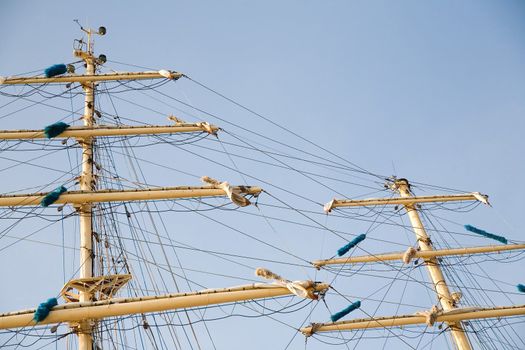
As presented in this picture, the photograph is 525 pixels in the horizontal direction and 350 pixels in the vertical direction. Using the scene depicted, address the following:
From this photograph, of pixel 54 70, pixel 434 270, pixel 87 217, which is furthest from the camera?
pixel 434 270

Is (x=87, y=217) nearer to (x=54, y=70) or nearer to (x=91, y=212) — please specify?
(x=91, y=212)

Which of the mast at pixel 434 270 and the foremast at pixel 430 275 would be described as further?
the mast at pixel 434 270

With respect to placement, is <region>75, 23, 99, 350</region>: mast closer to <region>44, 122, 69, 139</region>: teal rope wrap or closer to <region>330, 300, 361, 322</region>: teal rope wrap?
<region>44, 122, 69, 139</region>: teal rope wrap

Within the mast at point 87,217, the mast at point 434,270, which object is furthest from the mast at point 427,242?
the mast at point 87,217

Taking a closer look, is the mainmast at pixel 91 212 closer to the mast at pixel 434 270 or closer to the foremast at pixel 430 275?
the foremast at pixel 430 275

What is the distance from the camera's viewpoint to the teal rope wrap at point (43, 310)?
9.59m

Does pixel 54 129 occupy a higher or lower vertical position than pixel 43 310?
higher

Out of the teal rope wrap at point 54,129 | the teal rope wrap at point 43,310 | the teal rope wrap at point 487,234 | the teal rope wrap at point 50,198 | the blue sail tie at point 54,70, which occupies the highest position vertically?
the blue sail tie at point 54,70

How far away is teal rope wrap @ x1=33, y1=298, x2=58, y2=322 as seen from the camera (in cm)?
959

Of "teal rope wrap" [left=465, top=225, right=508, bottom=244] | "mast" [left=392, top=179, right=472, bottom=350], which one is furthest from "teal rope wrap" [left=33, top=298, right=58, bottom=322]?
"teal rope wrap" [left=465, top=225, right=508, bottom=244]

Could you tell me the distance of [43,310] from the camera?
9633 millimetres

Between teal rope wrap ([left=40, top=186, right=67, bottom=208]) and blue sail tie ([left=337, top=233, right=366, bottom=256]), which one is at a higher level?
teal rope wrap ([left=40, top=186, right=67, bottom=208])

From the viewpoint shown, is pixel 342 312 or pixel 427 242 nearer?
pixel 342 312

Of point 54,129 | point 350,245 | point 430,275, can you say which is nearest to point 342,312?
point 350,245
